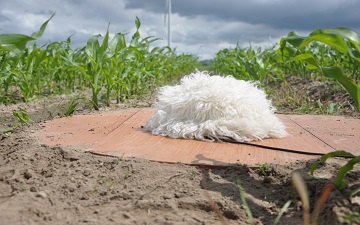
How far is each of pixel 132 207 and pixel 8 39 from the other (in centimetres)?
133

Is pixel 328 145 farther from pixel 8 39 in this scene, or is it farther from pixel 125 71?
pixel 125 71

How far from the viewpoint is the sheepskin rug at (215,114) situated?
9.77 feet

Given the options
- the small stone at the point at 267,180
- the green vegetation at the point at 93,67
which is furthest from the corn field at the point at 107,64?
the small stone at the point at 267,180

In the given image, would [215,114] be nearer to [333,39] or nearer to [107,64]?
[333,39]

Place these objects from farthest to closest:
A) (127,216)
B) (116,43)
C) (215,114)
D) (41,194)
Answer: (116,43) < (215,114) < (41,194) < (127,216)

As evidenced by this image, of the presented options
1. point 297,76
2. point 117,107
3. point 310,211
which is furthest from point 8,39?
point 297,76

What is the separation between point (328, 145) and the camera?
115 inches

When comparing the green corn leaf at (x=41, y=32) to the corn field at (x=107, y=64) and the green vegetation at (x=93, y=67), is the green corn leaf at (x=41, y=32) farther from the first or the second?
the green vegetation at (x=93, y=67)

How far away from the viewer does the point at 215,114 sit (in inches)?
120

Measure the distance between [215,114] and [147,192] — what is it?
1.16 meters

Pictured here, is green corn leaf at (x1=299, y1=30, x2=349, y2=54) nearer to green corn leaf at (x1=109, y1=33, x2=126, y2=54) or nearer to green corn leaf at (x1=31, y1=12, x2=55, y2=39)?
green corn leaf at (x1=31, y1=12, x2=55, y2=39)

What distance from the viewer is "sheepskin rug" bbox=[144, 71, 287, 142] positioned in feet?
9.77

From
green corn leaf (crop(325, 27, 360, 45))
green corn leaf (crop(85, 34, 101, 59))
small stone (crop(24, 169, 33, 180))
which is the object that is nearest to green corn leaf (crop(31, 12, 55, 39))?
small stone (crop(24, 169, 33, 180))

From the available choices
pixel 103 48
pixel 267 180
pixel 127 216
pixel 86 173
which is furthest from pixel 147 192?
pixel 103 48
